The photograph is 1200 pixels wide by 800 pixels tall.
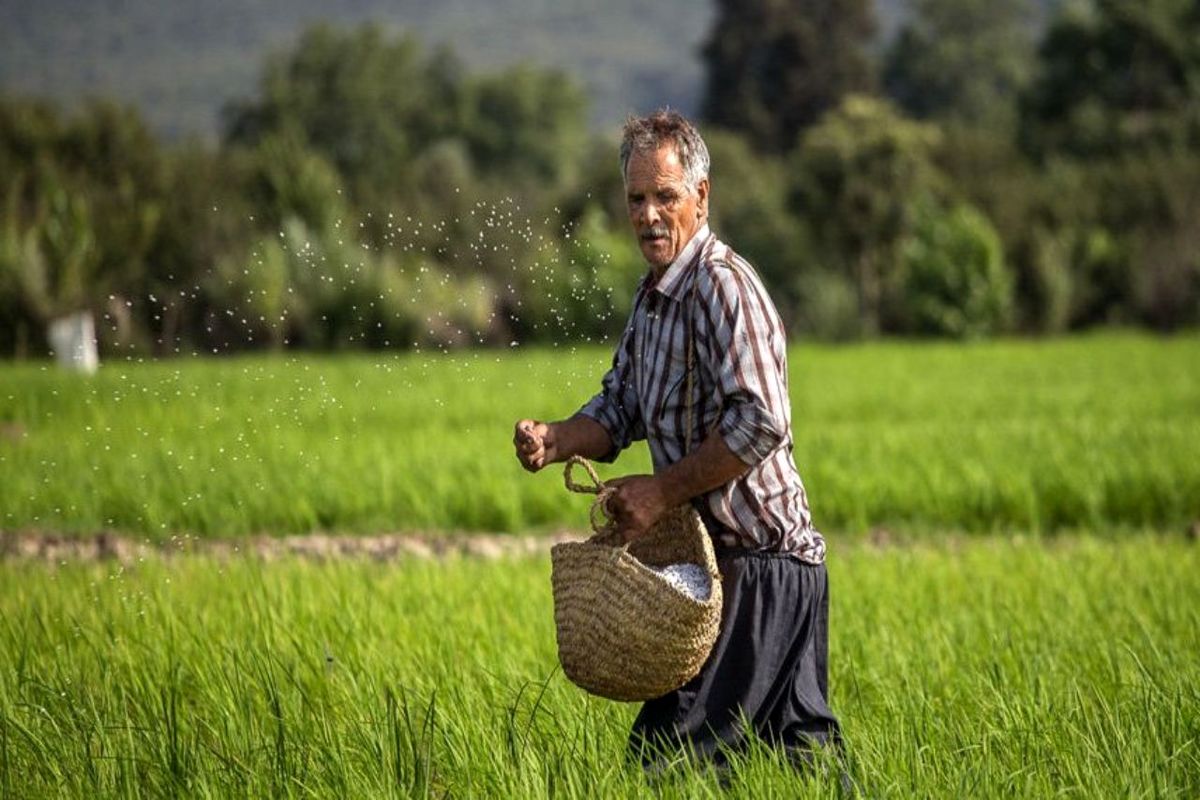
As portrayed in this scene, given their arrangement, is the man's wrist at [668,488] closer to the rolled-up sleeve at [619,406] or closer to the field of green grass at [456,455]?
the rolled-up sleeve at [619,406]

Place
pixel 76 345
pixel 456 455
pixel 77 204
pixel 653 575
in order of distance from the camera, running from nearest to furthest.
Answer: pixel 653 575 → pixel 456 455 → pixel 76 345 → pixel 77 204

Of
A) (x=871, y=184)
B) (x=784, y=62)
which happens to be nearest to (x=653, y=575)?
(x=871, y=184)

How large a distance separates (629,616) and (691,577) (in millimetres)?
169

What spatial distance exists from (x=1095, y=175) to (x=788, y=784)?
27.7 meters

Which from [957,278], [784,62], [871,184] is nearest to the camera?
[957,278]

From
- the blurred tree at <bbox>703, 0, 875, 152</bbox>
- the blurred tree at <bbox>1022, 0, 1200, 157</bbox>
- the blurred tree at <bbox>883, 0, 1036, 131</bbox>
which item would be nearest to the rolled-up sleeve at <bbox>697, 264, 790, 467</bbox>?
the blurred tree at <bbox>1022, 0, 1200, 157</bbox>

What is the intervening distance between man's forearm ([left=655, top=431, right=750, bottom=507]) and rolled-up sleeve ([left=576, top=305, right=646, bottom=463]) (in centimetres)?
33

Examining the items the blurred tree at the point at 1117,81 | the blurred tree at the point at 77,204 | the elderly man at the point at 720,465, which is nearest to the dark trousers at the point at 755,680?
the elderly man at the point at 720,465

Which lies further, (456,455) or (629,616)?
(456,455)

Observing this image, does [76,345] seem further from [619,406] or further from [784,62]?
[784,62]

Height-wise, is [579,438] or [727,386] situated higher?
[727,386]

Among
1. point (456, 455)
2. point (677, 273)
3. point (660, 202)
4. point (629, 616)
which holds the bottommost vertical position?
point (456, 455)

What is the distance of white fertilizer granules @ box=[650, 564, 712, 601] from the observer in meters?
3.17

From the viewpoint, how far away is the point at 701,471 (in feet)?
10.4
